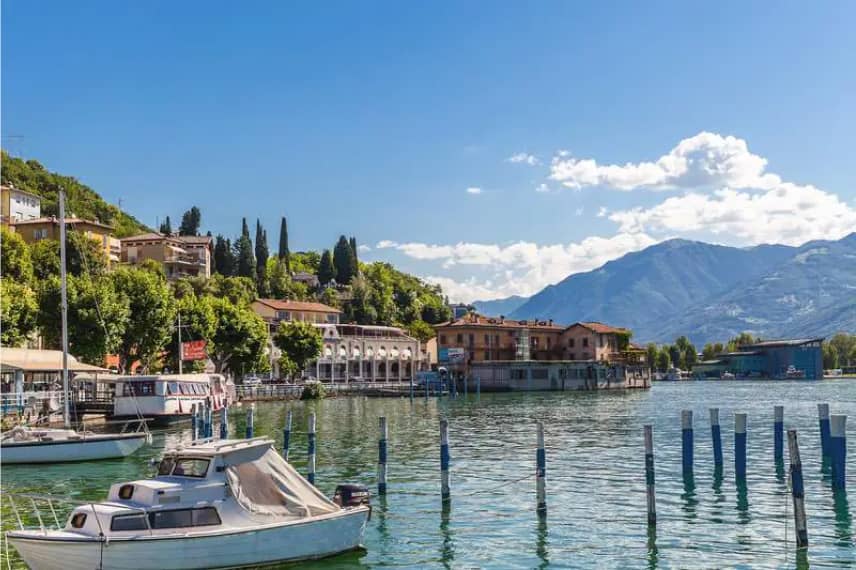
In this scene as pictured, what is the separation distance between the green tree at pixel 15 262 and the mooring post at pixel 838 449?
9010cm

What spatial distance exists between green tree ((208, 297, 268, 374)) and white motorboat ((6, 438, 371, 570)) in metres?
76.7

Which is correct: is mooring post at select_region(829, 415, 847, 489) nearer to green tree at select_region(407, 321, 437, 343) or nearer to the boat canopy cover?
the boat canopy cover

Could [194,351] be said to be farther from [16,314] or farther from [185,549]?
[185,549]

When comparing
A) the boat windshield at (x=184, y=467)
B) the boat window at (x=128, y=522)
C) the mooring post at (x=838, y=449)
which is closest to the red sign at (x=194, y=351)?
the boat windshield at (x=184, y=467)

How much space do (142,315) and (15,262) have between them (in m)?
30.1

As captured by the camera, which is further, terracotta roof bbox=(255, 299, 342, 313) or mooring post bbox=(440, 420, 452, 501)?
terracotta roof bbox=(255, 299, 342, 313)

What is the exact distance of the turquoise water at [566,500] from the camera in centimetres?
2453

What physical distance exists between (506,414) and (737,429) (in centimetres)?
4647

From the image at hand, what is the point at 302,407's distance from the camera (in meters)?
96.6

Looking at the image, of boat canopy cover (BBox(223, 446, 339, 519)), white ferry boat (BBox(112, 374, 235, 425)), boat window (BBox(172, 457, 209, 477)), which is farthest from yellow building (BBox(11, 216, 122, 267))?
boat canopy cover (BBox(223, 446, 339, 519))

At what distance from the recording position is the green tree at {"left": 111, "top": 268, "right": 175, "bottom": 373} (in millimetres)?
79375

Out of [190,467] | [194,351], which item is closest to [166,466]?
[190,467]

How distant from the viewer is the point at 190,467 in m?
22.8

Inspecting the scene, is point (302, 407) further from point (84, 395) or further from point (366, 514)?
point (366, 514)
